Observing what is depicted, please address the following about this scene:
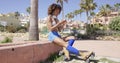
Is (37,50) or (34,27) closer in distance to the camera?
(37,50)

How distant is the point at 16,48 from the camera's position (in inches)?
236

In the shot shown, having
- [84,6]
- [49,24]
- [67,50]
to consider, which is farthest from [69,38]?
[84,6]

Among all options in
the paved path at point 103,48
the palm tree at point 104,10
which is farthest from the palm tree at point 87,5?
the paved path at point 103,48

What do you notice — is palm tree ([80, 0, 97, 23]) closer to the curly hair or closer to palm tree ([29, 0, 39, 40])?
palm tree ([29, 0, 39, 40])

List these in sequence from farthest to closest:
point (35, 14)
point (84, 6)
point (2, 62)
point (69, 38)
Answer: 1. point (84, 6)
2. point (35, 14)
3. point (69, 38)
4. point (2, 62)

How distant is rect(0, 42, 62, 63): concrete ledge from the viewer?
5.57 meters

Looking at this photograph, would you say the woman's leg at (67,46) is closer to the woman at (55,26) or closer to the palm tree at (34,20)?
the woman at (55,26)

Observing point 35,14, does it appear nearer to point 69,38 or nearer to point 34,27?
point 34,27

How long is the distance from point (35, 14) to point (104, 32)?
25.9 metres

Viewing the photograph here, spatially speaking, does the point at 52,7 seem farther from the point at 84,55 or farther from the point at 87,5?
the point at 87,5

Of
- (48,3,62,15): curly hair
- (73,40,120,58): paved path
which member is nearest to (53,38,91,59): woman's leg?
(48,3,62,15): curly hair

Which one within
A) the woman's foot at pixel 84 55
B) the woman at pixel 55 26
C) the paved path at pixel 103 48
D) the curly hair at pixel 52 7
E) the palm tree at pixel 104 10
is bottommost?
the paved path at pixel 103 48

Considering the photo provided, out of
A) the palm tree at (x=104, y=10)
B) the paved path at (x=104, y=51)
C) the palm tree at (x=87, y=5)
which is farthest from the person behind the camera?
the palm tree at (x=104, y=10)

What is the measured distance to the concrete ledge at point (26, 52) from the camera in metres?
5.57
